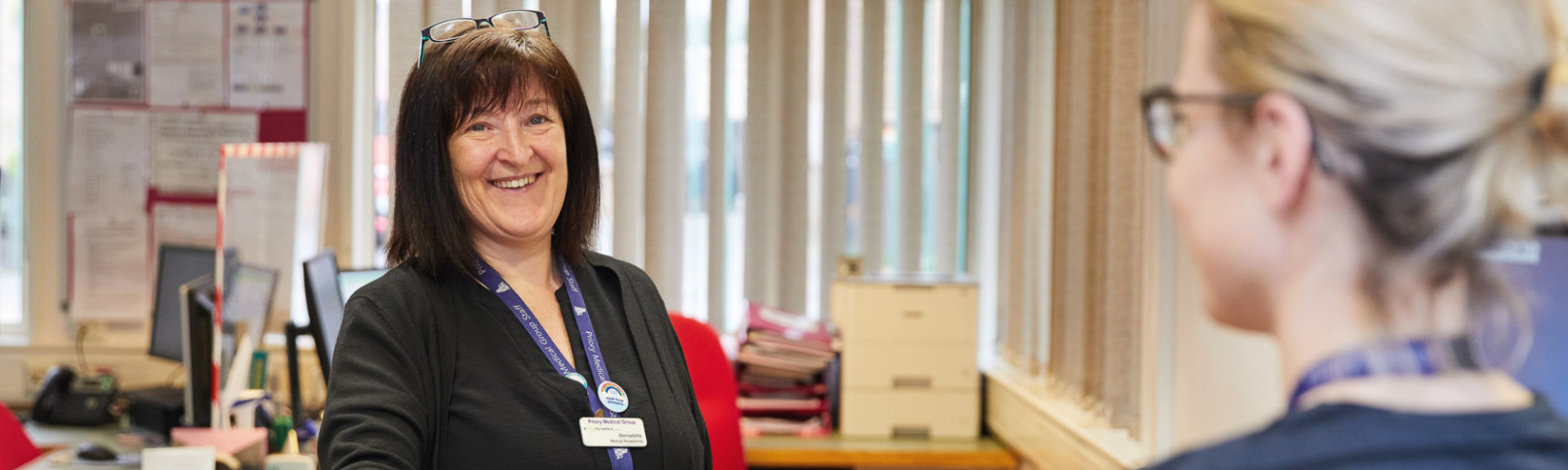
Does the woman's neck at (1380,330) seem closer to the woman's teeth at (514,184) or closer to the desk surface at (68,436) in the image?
the woman's teeth at (514,184)

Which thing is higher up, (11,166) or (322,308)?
(11,166)

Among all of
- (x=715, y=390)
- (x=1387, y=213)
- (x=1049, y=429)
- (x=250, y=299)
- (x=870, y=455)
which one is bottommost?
(x=870, y=455)

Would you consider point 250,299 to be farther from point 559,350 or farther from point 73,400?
point 559,350

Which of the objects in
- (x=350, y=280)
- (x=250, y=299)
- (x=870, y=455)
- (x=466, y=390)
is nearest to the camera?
(x=466, y=390)

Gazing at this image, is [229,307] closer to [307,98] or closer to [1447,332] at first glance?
[307,98]

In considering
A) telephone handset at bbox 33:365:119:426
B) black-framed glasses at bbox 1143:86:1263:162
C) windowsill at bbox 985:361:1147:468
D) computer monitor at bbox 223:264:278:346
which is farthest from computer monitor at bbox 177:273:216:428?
black-framed glasses at bbox 1143:86:1263:162

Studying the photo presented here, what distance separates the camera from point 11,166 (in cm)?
374

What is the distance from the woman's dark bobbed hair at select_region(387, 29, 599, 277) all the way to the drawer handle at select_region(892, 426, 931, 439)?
2074mm

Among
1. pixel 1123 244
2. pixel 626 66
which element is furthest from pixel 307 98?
pixel 1123 244

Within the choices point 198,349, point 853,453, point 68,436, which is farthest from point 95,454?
point 853,453

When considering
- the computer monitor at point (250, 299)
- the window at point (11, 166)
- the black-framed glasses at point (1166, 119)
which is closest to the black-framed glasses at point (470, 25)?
the black-framed glasses at point (1166, 119)

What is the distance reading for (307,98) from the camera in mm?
3703

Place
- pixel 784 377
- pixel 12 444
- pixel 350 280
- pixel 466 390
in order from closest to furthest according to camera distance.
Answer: pixel 466 390, pixel 12 444, pixel 350 280, pixel 784 377

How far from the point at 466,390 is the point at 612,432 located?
7.3 inches
